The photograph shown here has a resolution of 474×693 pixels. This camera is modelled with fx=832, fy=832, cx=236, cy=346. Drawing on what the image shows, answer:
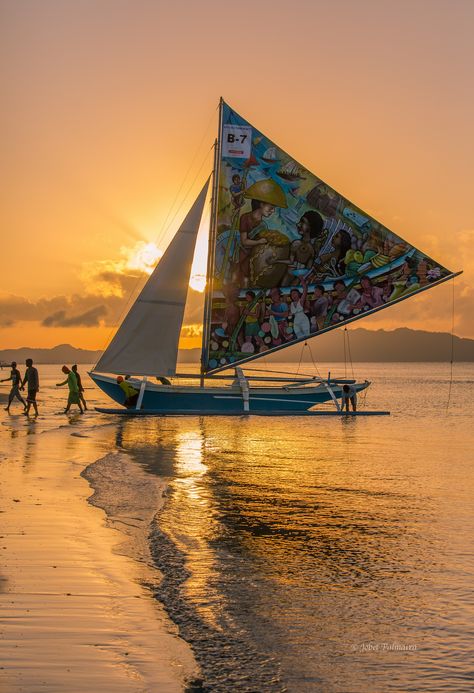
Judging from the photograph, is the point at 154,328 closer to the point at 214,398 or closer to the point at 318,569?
the point at 214,398

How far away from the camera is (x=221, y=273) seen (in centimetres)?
3816

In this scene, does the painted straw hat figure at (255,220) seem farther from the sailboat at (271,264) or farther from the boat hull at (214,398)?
the boat hull at (214,398)

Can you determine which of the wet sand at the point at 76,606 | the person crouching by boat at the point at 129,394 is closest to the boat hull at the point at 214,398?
the person crouching by boat at the point at 129,394

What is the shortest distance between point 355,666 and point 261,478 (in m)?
11.8

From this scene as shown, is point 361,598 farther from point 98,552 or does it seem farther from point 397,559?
point 98,552

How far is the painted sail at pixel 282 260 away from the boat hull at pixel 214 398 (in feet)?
4.81

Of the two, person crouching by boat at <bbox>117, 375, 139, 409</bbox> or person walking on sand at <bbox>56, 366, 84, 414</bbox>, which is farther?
person crouching by boat at <bbox>117, 375, 139, 409</bbox>

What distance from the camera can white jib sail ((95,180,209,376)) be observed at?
3669 cm

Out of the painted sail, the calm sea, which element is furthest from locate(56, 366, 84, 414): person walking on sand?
the calm sea

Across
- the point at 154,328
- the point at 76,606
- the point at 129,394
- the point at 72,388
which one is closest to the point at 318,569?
the point at 76,606

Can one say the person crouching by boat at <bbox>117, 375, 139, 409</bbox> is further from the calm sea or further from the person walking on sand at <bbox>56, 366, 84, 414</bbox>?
the calm sea

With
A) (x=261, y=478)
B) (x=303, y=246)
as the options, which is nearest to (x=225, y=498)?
(x=261, y=478)

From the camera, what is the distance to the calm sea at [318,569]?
688 cm

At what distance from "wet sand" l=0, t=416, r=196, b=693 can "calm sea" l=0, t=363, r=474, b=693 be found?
12.3 inches
